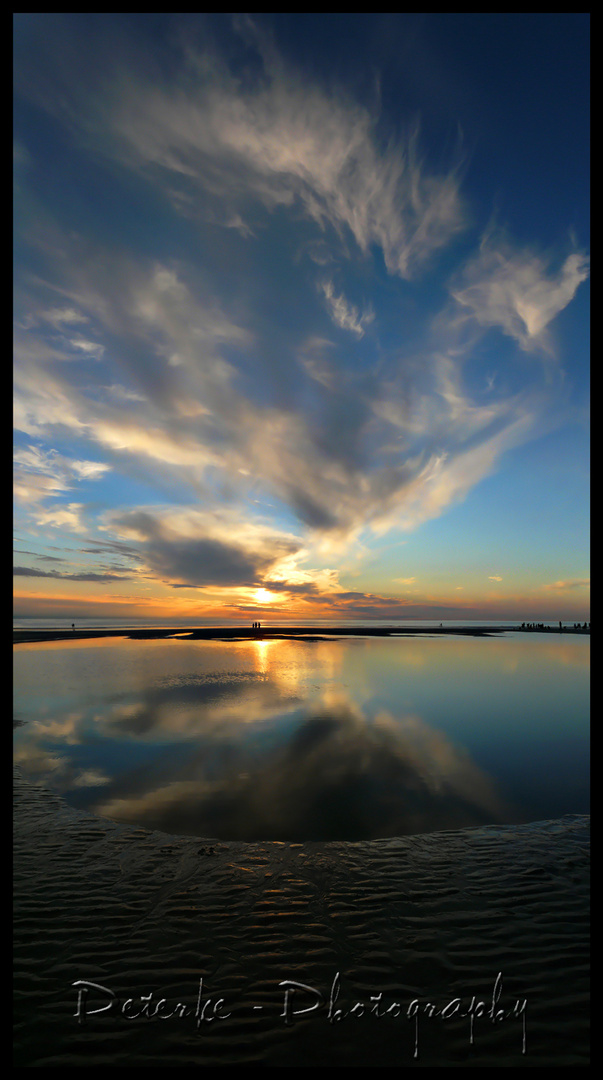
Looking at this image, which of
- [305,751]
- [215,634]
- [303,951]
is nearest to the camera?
[303,951]

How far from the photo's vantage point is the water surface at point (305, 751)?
390 inches

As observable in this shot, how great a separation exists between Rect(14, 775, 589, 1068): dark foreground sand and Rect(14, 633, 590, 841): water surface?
1.46 metres

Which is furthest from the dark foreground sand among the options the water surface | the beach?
the water surface

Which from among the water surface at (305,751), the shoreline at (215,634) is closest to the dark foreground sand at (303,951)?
the water surface at (305,751)

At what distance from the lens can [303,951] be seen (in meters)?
5.67

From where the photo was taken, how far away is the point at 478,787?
455 inches

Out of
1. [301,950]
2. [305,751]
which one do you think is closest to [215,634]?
[305,751]

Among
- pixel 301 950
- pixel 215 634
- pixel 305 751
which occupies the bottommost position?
pixel 215 634

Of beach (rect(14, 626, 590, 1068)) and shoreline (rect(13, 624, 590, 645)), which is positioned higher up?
beach (rect(14, 626, 590, 1068))

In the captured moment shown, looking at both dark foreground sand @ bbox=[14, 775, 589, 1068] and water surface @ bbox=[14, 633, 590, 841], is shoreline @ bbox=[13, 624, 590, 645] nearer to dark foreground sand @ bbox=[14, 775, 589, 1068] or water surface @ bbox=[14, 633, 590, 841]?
water surface @ bbox=[14, 633, 590, 841]

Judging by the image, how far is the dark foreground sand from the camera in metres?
4.54

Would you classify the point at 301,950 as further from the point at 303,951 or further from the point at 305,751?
the point at 305,751

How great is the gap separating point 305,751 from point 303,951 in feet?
27.6
